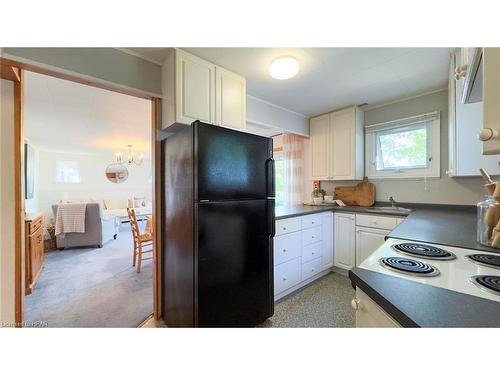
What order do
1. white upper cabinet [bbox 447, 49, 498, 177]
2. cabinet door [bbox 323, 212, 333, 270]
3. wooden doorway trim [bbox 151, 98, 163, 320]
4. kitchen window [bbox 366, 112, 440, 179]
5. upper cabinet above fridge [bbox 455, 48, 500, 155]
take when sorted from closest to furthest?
upper cabinet above fridge [bbox 455, 48, 500, 155], white upper cabinet [bbox 447, 49, 498, 177], wooden doorway trim [bbox 151, 98, 163, 320], kitchen window [bbox 366, 112, 440, 179], cabinet door [bbox 323, 212, 333, 270]

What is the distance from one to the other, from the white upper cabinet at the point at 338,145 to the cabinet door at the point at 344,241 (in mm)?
643

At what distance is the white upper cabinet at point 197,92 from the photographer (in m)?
1.59

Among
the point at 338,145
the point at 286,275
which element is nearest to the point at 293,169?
the point at 338,145

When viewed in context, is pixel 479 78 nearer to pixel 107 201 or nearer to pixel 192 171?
pixel 192 171

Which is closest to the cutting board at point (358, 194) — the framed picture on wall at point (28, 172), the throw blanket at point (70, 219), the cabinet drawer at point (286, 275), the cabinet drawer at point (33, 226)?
the cabinet drawer at point (286, 275)

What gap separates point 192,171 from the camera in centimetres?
131

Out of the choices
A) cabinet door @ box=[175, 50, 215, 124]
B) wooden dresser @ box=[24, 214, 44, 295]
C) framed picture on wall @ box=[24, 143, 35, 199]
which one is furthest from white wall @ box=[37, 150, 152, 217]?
cabinet door @ box=[175, 50, 215, 124]

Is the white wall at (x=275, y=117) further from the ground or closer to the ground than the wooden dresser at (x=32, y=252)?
further from the ground

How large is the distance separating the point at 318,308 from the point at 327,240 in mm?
892

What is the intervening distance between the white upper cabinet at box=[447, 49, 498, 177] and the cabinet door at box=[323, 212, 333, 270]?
1255mm

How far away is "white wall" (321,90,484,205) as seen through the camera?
7.18ft

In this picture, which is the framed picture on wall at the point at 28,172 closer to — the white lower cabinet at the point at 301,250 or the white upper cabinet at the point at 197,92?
the white upper cabinet at the point at 197,92

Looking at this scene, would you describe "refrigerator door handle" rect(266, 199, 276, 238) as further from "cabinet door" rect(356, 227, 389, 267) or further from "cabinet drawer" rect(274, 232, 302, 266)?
"cabinet door" rect(356, 227, 389, 267)
